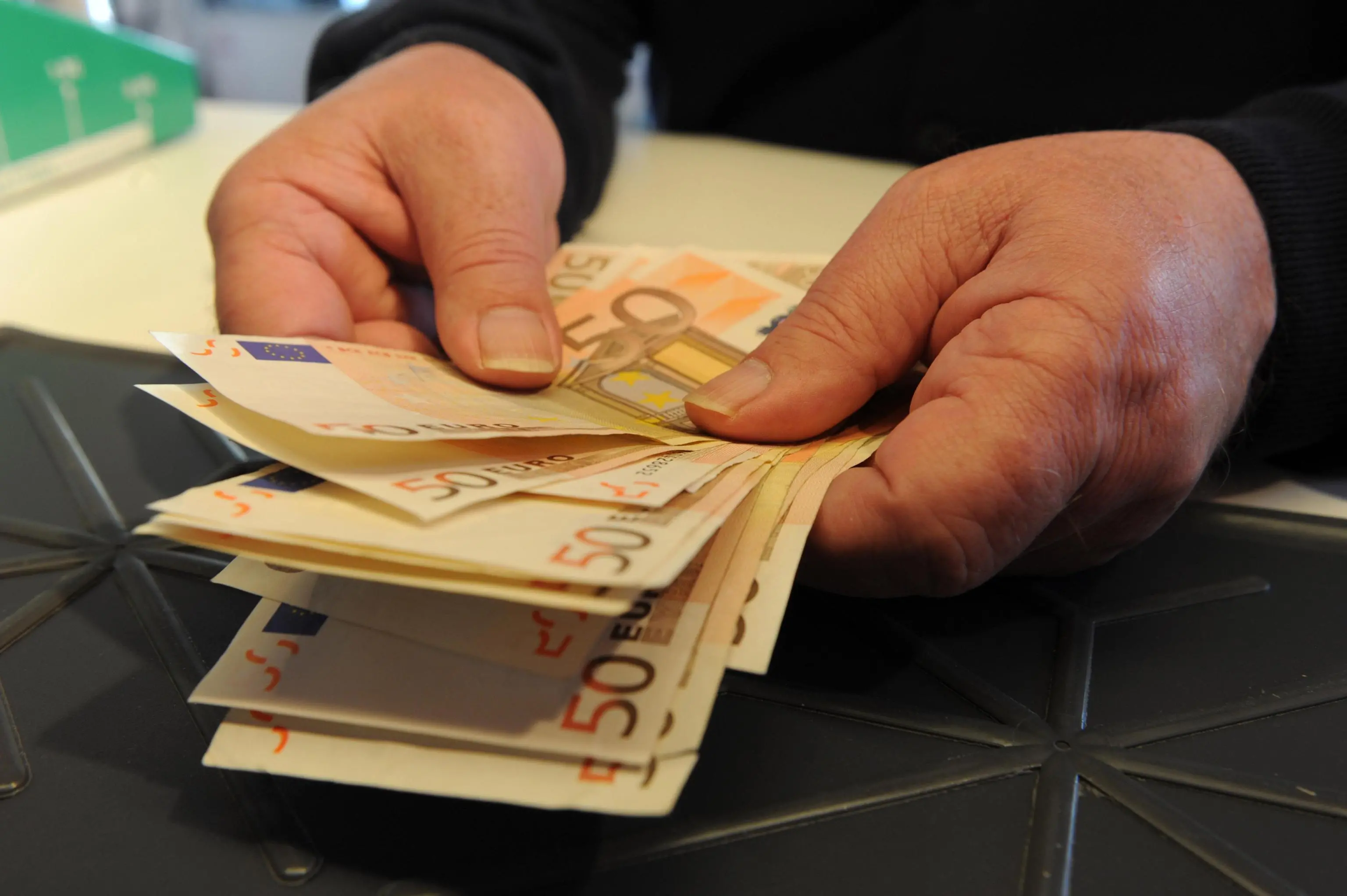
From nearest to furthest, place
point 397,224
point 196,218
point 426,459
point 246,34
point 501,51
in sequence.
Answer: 1. point 426,459
2. point 397,224
3. point 501,51
4. point 196,218
5. point 246,34

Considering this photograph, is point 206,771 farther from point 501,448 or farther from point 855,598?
point 855,598

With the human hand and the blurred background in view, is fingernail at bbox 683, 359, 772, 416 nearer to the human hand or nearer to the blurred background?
the human hand

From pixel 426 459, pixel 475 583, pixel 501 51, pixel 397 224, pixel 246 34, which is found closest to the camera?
pixel 475 583

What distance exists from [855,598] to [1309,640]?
241 millimetres

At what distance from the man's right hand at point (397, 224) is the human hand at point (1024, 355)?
0.17 metres

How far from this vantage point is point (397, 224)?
0.68 metres

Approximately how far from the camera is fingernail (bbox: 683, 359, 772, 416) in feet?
1.62

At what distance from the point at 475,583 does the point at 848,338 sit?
0.85ft

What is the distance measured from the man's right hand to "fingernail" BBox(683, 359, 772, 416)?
0.12 m

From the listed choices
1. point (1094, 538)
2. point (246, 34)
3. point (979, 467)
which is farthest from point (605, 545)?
point (246, 34)

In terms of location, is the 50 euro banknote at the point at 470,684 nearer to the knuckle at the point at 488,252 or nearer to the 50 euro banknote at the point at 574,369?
→ the 50 euro banknote at the point at 574,369

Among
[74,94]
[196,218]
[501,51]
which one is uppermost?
[501,51]

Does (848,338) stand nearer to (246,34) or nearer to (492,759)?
(492,759)

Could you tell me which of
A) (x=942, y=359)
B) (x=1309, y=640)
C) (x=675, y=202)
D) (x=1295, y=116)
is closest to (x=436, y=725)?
(x=942, y=359)
